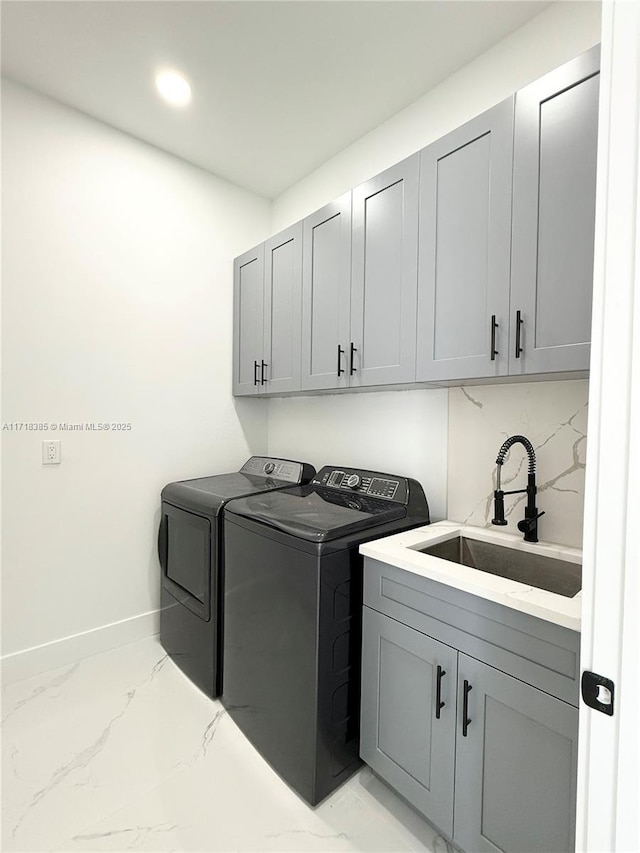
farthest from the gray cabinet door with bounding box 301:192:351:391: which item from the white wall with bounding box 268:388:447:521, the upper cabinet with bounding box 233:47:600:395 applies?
the white wall with bounding box 268:388:447:521

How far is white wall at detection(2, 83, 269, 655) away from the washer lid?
88cm

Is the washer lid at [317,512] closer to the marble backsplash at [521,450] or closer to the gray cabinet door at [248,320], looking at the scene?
the marble backsplash at [521,450]

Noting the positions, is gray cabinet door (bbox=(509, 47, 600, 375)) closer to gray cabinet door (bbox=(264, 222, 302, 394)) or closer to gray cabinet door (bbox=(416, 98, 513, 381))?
gray cabinet door (bbox=(416, 98, 513, 381))

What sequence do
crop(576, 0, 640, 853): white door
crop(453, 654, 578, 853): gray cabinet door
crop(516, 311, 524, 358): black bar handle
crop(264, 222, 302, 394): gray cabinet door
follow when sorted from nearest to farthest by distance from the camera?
crop(576, 0, 640, 853): white door < crop(453, 654, 578, 853): gray cabinet door < crop(516, 311, 524, 358): black bar handle < crop(264, 222, 302, 394): gray cabinet door

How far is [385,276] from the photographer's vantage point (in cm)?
179

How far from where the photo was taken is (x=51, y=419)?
217cm

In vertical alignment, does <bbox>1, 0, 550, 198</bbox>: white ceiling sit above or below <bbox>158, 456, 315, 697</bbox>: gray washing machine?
above

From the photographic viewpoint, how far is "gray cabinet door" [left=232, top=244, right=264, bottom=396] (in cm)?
259

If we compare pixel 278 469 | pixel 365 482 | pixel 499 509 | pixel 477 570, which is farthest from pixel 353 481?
pixel 477 570

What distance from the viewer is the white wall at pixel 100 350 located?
2.08 m

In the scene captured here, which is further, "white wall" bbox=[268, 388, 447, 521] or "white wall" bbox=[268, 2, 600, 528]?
"white wall" bbox=[268, 388, 447, 521]

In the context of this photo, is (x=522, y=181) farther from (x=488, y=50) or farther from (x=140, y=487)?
(x=140, y=487)

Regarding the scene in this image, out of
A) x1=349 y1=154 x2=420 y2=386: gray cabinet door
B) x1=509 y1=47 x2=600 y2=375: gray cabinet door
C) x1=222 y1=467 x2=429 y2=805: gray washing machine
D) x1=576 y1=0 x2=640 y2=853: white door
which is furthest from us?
x1=349 y1=154 x2=420 y2=386: gray cabinet door

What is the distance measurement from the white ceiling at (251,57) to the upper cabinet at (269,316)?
568 mm
